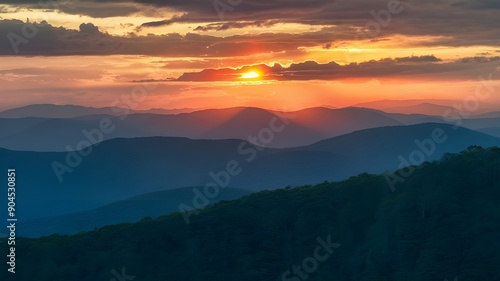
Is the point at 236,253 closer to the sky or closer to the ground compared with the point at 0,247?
closer to the ground

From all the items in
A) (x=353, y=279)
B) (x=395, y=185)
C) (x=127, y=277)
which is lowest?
(x=353, y=279)

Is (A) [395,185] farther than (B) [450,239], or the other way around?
(A) [395,185]

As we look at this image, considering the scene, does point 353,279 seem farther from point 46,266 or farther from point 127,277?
Result: point 46,266

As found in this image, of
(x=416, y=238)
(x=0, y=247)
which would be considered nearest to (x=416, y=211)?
(x=416, y=238)

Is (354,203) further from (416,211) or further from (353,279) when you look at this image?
(353,279)

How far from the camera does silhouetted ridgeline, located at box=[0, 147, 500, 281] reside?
11988cm

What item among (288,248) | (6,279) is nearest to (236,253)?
(288,248)

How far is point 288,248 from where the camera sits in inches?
5261

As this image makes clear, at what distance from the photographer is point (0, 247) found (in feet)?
494

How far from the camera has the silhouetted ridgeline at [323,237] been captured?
119875 mm

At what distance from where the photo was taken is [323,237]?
5231 inches

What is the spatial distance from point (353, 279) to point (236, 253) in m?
23.9

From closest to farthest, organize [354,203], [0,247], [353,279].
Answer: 1. [353,279]
2. [354,203]
3. [0,247]

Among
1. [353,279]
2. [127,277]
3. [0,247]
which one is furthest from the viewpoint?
[0,247]
